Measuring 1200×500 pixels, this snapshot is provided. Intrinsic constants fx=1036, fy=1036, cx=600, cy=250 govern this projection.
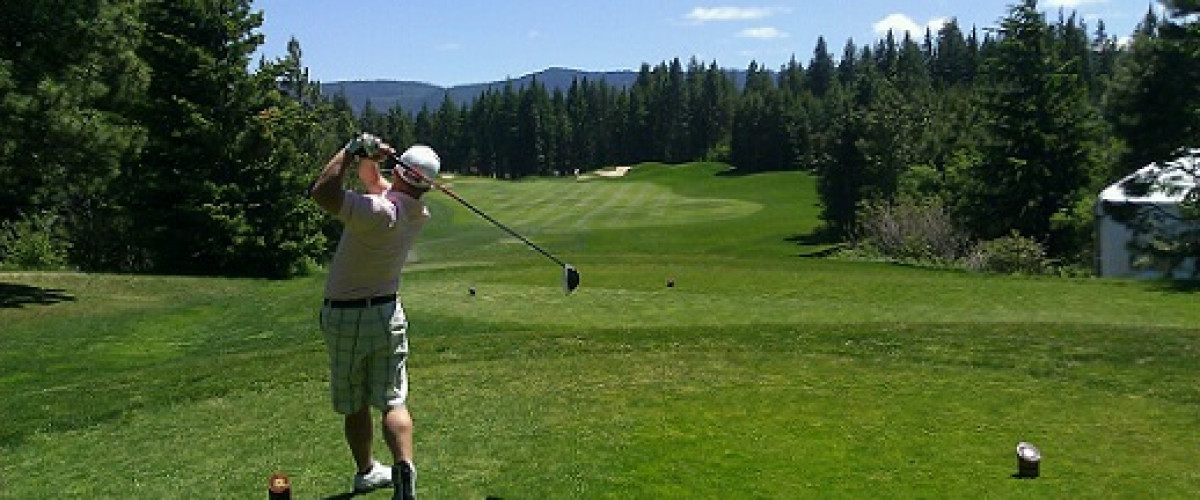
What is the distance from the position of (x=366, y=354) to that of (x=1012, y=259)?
3222cm

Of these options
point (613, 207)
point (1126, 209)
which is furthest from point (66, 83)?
point (613, 207)

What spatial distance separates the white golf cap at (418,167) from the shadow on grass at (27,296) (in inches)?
625

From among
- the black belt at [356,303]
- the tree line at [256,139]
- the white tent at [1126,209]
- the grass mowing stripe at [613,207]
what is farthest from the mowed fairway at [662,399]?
the grass mowing stripe at [613,207]

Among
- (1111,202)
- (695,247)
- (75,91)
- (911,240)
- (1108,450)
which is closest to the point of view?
(1108,450)

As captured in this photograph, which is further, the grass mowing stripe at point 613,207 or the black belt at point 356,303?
the grass mowing stripe at point 613,207

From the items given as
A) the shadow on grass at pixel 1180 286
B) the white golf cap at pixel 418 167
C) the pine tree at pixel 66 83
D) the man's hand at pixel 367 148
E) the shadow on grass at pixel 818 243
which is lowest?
the shadow on grass at pixel 818 243

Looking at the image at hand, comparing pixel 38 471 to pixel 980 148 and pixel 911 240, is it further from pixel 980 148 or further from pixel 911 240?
pixel 980 148

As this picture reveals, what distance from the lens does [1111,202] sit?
3288 cm

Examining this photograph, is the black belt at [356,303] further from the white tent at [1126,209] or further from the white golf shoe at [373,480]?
the white tent at [1126,209]

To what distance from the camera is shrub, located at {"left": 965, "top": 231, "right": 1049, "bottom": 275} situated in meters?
34.2

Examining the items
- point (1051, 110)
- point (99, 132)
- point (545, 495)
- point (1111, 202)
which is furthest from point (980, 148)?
point (545, 495)

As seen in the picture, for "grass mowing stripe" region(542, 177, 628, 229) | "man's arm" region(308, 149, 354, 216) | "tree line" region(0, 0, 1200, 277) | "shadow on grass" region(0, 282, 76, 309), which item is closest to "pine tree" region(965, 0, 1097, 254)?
"tree line" region(0, 0, 1200, 277)

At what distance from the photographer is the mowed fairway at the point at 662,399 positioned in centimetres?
586

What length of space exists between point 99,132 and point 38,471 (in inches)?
567
